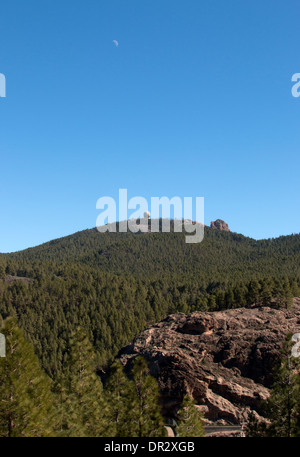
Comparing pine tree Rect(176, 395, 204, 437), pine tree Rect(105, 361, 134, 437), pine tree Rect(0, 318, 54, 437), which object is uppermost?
pine tree Rect(0, 318, 54, 437)

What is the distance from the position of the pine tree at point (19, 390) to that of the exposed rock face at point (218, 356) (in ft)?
77.6

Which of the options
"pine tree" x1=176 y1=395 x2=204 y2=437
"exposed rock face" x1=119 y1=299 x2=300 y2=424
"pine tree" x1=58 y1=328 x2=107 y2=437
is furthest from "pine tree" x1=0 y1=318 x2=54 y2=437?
"exposed rock face" x1=119 y1=299 x2=300 y2=424

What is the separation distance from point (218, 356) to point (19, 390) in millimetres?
33116

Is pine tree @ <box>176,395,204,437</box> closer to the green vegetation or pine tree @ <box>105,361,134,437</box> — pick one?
the green vegetation

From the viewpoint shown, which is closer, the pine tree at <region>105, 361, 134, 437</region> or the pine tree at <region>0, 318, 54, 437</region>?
the pine tree at <region>0, 318, 54, 437</region>

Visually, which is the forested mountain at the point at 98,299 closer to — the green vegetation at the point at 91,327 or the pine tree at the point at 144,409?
the green vegetation at the point at 91,327

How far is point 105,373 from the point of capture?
183 ft

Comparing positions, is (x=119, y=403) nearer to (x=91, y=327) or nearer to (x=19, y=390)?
(x=19, y=390)

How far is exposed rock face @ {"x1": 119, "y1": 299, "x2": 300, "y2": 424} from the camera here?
4138 cm

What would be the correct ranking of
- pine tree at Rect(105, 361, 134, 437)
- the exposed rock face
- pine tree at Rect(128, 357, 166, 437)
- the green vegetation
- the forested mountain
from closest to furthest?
the green vegetation
pine tree at Rect(128, 357, 166, 437)
pine tree at Rect(105, 361, 134, 437)
the exposed rock face
the forested mountain

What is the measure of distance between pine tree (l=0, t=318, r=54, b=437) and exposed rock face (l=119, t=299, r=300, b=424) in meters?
23.7

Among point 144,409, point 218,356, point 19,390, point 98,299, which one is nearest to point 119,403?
point 144,409

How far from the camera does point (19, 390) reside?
742 inches
